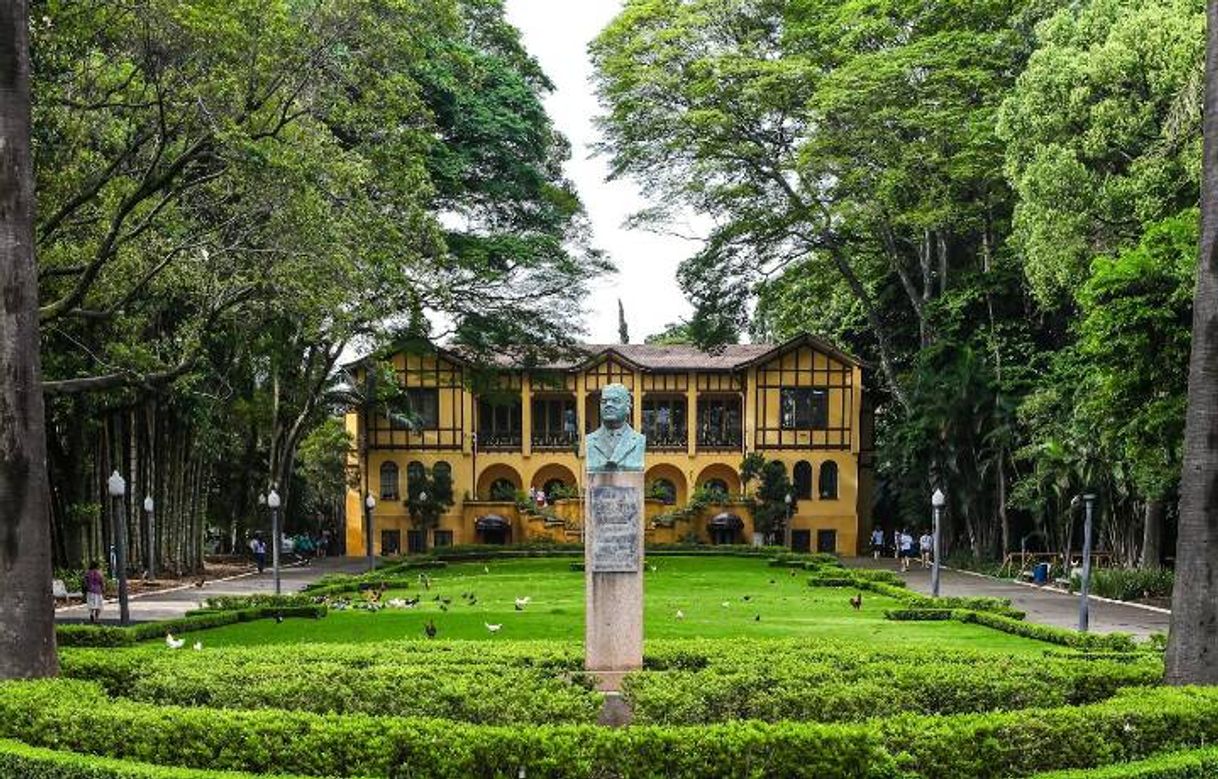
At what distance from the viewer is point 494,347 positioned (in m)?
34.9

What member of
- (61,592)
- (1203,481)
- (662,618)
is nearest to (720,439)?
(662,618)

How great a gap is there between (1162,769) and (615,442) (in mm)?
5362

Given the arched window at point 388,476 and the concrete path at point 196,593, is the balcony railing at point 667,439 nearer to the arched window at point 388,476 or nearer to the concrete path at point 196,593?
the arched window at point 388,476

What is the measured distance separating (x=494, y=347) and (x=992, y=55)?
16.8 metres

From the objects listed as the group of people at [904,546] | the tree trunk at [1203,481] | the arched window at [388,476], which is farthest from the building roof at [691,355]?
the tree trunk at [1203,481]

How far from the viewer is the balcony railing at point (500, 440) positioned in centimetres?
4806

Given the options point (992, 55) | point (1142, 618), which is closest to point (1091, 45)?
point (992, 55)

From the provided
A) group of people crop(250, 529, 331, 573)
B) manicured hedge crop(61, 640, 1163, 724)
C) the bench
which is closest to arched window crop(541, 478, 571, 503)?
group of people crop(250, 529, 331, 573)

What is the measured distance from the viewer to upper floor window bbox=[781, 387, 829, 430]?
155 ft

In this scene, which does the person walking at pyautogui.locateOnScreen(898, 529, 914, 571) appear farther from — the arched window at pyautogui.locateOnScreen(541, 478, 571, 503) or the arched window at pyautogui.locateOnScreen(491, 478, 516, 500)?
the arched window at pyautogui.locateOnScreen(491, 478, 516, 500)

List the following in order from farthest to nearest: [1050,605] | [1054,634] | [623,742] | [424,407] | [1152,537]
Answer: [424,407] → [1152,537] → [1050,605] → [1054,634] → [623,742]

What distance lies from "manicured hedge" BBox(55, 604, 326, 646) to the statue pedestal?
7.12m

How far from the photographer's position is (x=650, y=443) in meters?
48.8

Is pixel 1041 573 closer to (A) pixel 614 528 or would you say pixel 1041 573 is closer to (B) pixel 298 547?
(A) pixel 614 528
